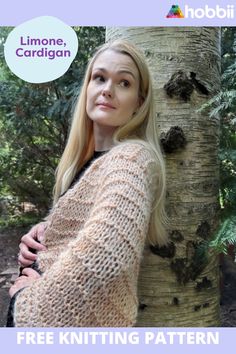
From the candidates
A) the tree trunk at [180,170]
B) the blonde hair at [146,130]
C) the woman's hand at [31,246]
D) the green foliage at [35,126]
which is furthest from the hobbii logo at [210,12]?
the woman's hand at [31,246]

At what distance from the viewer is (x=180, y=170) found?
2.63 ft

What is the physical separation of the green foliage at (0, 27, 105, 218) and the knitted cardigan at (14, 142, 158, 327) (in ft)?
1.72

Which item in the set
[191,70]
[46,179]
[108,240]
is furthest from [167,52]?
[46,179]

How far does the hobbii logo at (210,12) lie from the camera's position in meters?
0.80

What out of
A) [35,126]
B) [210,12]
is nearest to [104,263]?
[210,12]

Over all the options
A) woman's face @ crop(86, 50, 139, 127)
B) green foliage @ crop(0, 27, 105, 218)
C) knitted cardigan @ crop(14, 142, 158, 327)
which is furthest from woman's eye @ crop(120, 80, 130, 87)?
green foliage @ crop(0, 27, 105, 218)

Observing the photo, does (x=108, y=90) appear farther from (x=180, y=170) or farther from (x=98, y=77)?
(x=180, y=170)

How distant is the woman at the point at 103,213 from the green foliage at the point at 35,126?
0.32 meters

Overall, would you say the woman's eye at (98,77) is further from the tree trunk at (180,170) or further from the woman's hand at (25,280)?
the woman's hand at (25,280)

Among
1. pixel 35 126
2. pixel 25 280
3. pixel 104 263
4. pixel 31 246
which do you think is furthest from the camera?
pixel 35 126

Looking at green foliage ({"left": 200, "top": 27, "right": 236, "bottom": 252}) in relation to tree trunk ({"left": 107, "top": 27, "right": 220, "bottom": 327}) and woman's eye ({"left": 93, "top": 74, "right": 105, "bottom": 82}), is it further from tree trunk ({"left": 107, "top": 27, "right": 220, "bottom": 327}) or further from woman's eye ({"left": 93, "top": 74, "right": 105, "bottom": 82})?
woman's eye ({"left": 93, "top": 74, "right": 105, "bottom": 82})

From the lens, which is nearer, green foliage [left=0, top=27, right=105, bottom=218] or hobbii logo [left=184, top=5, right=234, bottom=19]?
hobbii logo [left=184, top=5, right=234, bottom=19]

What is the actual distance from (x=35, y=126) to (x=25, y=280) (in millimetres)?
1141

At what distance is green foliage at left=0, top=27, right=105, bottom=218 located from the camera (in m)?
1.37
